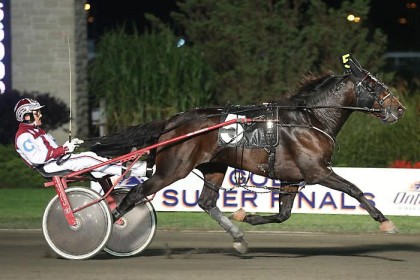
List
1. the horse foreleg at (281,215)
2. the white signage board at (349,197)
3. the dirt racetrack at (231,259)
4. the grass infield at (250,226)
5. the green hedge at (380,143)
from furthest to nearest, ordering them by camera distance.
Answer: the green hedge at (380,143), the white signage board at (349,197), the grass infield at (250,226), the horse foreleg at (281,215), the dirt racetrack at (231,259)

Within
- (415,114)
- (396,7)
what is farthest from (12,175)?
(396,7)

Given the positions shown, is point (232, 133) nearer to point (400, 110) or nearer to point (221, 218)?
point (221, 218)

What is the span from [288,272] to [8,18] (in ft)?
43.4

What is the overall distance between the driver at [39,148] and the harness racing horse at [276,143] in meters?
0.50

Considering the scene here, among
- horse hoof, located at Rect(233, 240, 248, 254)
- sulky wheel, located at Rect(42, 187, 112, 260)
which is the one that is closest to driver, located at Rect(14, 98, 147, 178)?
sulky wheel, located at Rect(42, 187, 112, 260)

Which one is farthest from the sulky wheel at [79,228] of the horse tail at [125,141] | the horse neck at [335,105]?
the horse neck at [335,105]

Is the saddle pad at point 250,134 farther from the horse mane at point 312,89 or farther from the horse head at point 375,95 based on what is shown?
the horse head at point 375,95

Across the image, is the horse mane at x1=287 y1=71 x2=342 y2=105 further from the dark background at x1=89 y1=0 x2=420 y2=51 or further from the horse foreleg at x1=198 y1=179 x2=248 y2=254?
the dark background at x1=89 y1=0 x2=420 y2=51

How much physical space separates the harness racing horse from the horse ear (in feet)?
0.03

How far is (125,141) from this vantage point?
36.7 feet

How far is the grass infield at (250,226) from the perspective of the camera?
13961 mm

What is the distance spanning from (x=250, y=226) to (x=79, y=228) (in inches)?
166

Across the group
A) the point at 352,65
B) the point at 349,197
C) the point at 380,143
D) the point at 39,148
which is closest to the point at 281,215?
the point at 352,65

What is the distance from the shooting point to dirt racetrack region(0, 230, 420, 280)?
9680 mm
